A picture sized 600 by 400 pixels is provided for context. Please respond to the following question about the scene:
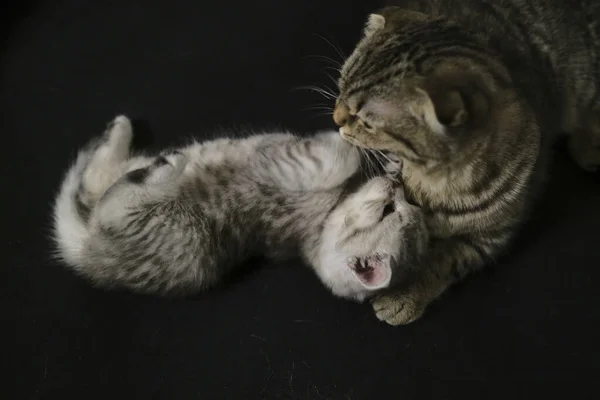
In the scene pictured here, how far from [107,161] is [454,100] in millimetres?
1119

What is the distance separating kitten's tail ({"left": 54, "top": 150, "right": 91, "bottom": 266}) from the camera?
1744mm

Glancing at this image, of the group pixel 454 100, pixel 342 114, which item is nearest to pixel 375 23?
pixel 342 114

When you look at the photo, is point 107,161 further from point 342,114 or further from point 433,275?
point 433,275

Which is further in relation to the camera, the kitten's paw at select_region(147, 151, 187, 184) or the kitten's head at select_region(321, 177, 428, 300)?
the kitten's paw at select_region(147, 151, 187, 184)

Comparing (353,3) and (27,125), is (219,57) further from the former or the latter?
(27,125)

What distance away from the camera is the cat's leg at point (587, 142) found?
Answer: 1.75m

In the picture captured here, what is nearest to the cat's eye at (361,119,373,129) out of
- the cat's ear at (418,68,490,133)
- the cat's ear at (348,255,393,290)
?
the cat's ear at (418,68,490,133)

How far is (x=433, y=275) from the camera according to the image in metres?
1.71

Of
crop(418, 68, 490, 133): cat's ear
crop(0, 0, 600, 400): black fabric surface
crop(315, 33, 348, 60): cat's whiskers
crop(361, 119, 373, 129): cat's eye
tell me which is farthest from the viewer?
crop(315, 33, 348, 60): cat's whiskers

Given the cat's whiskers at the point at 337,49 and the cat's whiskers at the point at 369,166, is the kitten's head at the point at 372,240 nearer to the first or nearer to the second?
the cat's whiskers at the point at 369,166

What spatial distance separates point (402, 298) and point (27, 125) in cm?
→ 140

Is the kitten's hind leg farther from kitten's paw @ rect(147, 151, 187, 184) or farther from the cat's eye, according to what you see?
the cat's eye

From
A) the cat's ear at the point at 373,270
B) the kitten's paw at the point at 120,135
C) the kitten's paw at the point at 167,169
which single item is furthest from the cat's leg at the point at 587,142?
the kitten's paw at the point at 120,135

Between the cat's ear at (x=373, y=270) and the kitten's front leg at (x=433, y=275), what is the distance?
15 centimetres
